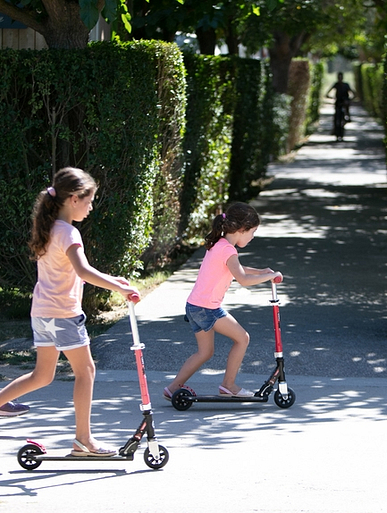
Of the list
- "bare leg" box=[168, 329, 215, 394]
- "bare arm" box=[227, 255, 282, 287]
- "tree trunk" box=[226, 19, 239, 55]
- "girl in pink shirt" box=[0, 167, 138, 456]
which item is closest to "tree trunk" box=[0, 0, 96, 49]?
"bare arm" box=[227, 255, 282, 287]

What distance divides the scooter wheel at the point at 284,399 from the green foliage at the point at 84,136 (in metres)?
2.70

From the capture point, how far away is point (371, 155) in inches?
1069

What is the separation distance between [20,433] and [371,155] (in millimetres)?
22845

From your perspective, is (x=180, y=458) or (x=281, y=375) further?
(x=281, y=375)

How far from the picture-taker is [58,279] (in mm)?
4750

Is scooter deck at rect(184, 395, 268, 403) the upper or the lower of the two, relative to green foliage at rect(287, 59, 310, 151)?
lower

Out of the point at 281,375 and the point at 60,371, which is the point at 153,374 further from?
the point at 281,375

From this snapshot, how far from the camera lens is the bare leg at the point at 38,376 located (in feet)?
16.1

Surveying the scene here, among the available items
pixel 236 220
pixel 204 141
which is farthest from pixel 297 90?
pixel 236 220

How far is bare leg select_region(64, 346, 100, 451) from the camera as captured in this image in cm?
479

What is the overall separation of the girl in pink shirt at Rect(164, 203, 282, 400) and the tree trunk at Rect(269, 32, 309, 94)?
856 inches

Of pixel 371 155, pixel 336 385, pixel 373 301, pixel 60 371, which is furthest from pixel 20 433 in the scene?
pixel 371 155

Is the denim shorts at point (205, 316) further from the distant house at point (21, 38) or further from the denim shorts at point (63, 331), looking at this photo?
the distant house at point (21, 38)

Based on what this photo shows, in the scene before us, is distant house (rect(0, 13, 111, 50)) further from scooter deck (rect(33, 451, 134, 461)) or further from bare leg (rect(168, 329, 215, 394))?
scooter deck (rect(33, 451, 134, 461))
